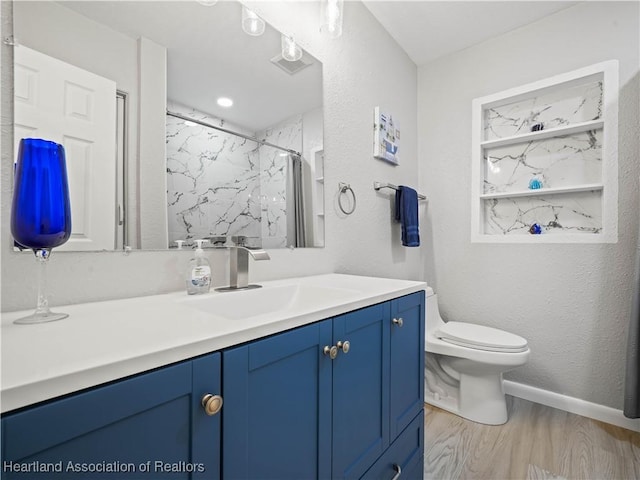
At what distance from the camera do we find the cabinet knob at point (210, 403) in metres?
0.52

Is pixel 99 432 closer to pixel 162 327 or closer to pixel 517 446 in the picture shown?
pixel 162 327

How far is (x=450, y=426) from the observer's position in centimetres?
173

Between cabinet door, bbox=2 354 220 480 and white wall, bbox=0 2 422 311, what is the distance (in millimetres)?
511

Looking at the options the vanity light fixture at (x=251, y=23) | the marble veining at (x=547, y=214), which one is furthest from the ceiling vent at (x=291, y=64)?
the marble veining at (x=547, y=214)

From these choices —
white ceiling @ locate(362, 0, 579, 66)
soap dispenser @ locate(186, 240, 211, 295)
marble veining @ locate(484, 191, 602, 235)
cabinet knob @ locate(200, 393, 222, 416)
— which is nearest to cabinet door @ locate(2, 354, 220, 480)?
cabinet knob @ locate(200, 393, 222, 416)

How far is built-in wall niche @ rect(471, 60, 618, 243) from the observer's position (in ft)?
5.89

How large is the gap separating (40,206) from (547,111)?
2695mm

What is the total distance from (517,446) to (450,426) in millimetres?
321

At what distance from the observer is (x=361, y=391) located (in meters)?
0.91

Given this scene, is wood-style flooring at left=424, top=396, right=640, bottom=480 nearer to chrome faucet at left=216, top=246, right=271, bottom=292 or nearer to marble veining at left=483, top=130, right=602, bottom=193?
chrome faucet at left=216, top=246, right=271, bottom=292

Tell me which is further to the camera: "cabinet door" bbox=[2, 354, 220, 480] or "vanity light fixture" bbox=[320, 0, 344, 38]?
Answer: "vanity light fixture" bbox=[320, 0, 344, 38]

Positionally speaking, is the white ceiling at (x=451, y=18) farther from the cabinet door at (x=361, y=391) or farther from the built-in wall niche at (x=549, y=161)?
the cabinet door at (x=361, y=391)

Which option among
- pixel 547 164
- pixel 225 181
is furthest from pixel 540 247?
pixel 225 181

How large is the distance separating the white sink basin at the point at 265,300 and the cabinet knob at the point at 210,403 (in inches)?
15.2
